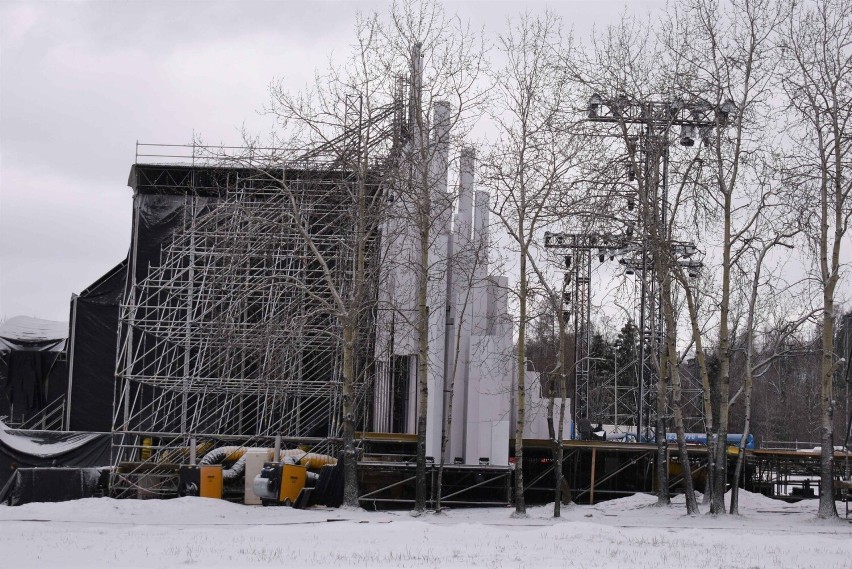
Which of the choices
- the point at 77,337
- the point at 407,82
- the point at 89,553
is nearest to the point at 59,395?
the point at 77,337

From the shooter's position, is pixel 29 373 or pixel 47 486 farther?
pixel 29 373

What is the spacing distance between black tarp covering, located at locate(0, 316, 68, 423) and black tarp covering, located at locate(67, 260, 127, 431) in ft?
7.55

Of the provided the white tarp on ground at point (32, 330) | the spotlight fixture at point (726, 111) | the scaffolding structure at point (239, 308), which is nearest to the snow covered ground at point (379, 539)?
the scaffolding structure at point (239, 308)

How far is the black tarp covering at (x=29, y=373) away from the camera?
40906 millimetres

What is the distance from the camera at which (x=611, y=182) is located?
936 inches

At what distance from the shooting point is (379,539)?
16922mm

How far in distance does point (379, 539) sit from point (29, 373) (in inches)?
1109

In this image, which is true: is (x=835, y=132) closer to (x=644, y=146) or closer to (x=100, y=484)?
(x=644, y=146)

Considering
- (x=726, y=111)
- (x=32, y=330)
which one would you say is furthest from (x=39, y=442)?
(x=726, y=111)

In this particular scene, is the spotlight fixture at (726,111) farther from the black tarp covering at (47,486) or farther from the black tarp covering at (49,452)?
the black tarp covering at (49,452)

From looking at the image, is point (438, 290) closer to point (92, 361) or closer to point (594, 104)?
point (594, 104)

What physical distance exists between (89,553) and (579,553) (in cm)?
686

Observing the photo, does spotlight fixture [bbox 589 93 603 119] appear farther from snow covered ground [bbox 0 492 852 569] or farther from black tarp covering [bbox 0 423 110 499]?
black tarp covering [bbox 0 423 110 499]

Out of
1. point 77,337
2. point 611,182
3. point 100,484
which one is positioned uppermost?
point 611,182
